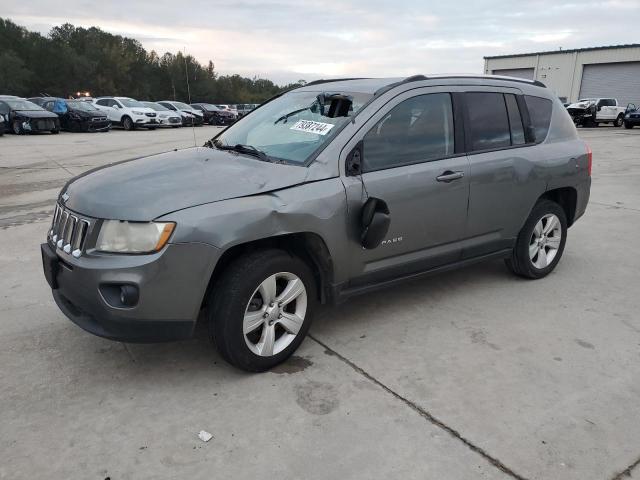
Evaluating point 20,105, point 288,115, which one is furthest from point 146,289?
point 20,105

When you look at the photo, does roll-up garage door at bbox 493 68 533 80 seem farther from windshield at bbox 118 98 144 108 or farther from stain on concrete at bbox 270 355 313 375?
stain on concrete at bbox 270 355 313 375

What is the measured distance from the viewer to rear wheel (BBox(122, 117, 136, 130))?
26.2m

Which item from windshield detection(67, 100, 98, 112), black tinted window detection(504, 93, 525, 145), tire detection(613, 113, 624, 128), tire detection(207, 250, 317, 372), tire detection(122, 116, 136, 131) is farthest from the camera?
tire detection(613, 113, 624, 128)

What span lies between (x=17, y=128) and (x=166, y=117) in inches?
282

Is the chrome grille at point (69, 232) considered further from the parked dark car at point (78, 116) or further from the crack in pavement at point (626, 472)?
the parked dark car at point (78, 116)

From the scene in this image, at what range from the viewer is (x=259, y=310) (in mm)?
3072

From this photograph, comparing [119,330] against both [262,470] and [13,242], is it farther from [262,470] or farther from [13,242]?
[13,242]

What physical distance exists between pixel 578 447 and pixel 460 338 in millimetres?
1185

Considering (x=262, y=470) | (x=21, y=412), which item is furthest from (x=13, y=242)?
(x=262, y=470)

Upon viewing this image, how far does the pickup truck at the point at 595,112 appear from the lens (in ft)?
99.1

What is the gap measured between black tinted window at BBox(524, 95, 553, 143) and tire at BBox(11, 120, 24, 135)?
22404mm

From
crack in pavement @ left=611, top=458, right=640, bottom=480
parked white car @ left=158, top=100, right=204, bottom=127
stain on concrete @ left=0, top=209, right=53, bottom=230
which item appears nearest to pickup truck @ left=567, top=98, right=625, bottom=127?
parked white car @ left=158, top=100, right=204, bottom=127

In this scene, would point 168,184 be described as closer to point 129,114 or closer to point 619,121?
point 129,114

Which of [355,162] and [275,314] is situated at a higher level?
[355,162]
